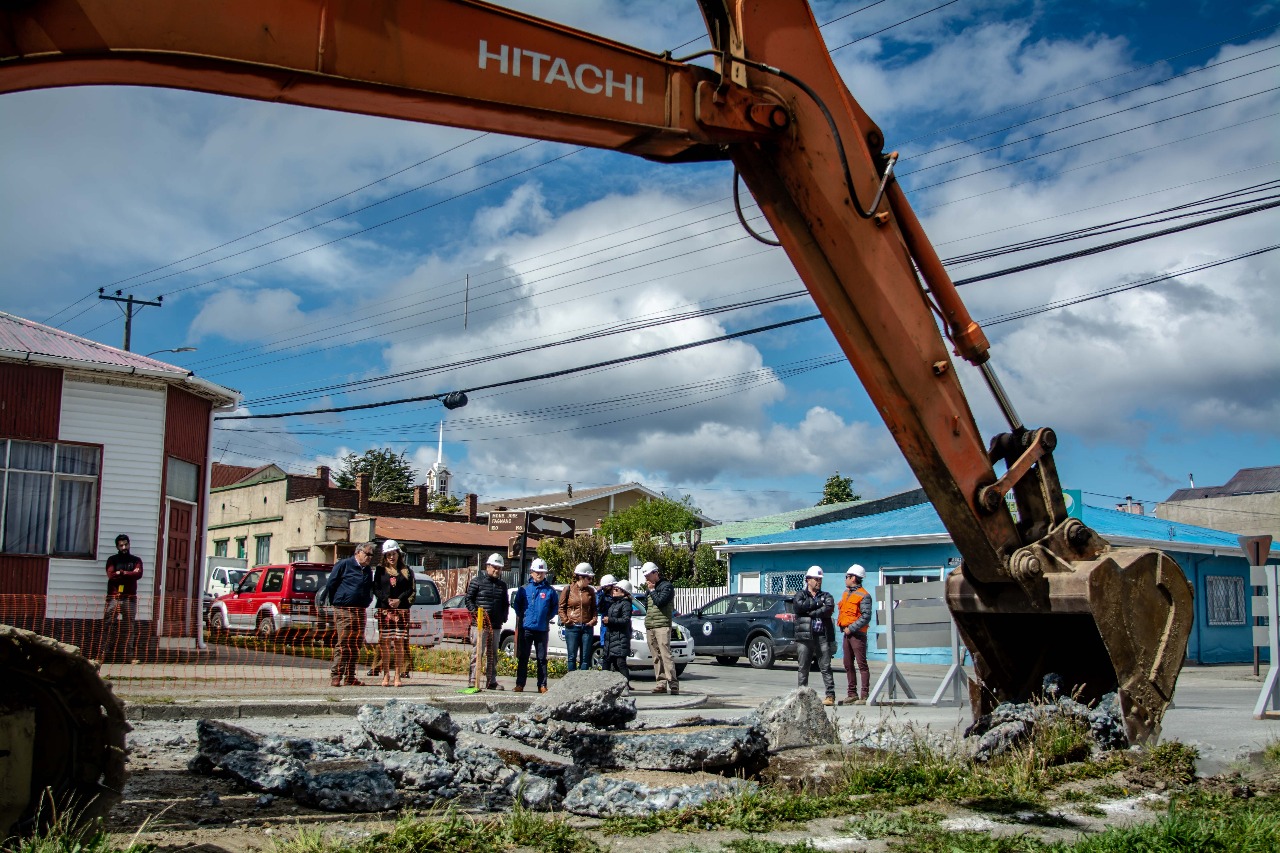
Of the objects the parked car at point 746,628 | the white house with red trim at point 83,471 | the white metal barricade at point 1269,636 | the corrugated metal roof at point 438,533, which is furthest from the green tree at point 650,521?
the white metal barricade at point 1269,636

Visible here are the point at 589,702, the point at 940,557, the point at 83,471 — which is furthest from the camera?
the point at 940,557

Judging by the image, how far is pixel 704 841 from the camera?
5297 millimetres

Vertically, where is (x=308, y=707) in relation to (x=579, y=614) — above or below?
below

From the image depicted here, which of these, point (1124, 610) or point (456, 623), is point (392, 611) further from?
point (1124, 610)

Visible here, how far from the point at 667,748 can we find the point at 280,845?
337 cm

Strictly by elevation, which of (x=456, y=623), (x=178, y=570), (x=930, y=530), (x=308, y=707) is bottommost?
(x=308, y=707)

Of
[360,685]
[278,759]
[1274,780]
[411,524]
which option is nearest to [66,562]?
[360,685]

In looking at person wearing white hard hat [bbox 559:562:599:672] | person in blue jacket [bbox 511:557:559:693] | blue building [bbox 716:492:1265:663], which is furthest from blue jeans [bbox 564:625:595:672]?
blue building [bbox 716:492:1265:663]

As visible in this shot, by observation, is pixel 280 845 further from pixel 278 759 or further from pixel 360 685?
pixel 360 685

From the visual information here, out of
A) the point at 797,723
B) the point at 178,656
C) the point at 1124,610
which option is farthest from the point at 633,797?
the point at 178,656

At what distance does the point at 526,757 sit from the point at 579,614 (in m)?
7.01

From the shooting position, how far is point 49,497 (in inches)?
648

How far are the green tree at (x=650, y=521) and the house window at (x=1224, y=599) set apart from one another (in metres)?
22.9

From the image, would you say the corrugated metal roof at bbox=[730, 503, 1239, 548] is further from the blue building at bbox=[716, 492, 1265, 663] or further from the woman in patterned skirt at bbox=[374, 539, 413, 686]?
the woman in patterned skirt at bbox=[374, 539, 413, 686]
